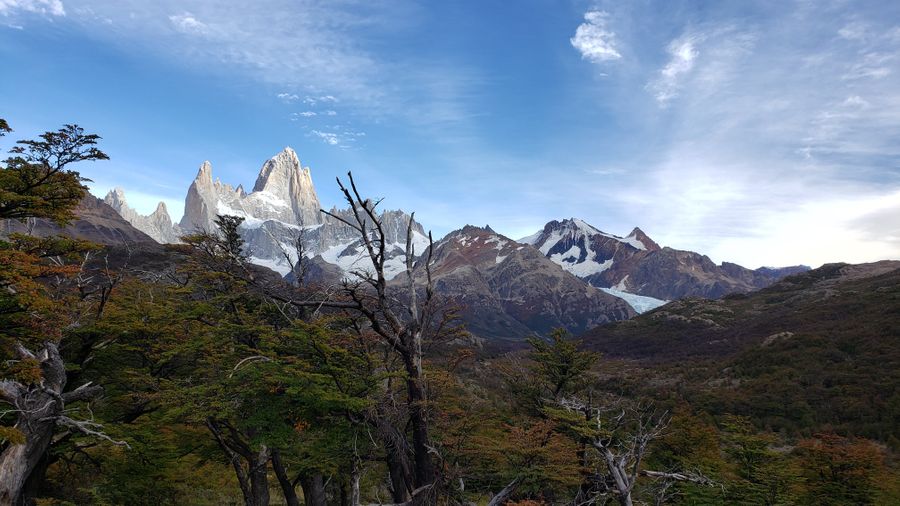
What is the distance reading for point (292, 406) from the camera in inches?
453

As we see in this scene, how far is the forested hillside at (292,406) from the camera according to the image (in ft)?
35.6

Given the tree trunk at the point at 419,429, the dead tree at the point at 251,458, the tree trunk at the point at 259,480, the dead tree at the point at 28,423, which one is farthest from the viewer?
the tree trunk at the point at 259,480

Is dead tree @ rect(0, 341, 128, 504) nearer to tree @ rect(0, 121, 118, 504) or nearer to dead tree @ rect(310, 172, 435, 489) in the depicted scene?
tree @ rect(0, 121, 118, 504)

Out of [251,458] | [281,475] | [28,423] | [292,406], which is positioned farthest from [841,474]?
[28,423]

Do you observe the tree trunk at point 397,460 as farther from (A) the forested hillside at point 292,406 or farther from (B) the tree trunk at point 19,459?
(B) the tree trunk at point 19,459

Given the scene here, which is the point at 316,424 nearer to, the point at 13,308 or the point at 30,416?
the point at 30,416

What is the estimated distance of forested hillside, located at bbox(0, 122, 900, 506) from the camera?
1085cm

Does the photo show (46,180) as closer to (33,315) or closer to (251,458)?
(33,315)

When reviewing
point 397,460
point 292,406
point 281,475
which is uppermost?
point 292,406

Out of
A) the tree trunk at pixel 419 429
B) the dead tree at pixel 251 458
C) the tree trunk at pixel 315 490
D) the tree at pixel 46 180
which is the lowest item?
the tree trunk at pixel 315 490

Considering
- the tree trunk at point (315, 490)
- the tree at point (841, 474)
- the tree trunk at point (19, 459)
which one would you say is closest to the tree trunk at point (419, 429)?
the tree trunk at point (315, 490)

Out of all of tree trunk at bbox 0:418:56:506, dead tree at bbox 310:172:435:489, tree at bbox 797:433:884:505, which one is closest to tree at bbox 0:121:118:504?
tree trunk at bbox 0:418:56:506

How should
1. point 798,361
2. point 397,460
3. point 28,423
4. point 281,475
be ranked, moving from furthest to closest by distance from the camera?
point 798,361 < point 281,475 < point 28,423 < point 397,460

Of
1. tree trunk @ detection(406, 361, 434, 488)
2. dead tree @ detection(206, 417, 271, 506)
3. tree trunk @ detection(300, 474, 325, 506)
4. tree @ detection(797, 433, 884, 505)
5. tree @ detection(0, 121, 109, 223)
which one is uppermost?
tree @ detection(0, 121, 109, 223)
